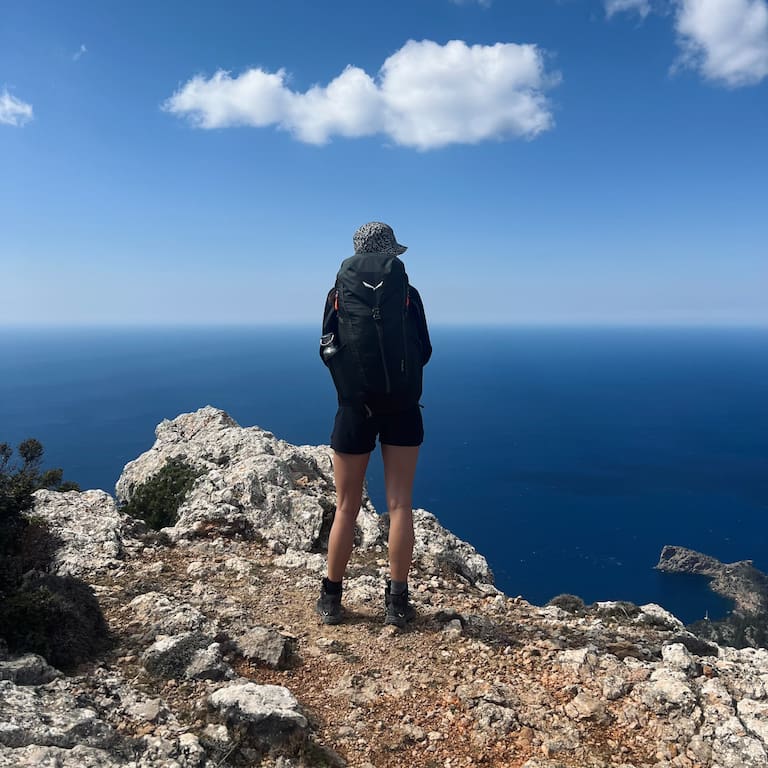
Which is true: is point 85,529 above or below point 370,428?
below

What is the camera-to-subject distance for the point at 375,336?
4512 mm

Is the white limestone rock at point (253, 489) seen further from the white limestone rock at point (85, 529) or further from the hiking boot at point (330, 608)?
the hiking boot at point (330, 608)

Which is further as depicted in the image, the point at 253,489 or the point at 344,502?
the point at 253,489

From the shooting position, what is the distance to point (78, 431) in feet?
Result: 393

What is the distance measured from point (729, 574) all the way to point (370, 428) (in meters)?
85.2

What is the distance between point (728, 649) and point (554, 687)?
2.51 metres

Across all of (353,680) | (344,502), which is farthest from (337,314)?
(353,680)

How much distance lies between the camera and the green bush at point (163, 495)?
9258mm

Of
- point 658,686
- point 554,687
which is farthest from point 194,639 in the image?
point 658,686

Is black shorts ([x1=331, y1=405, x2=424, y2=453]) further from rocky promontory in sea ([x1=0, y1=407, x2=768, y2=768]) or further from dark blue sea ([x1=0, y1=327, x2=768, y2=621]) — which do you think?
dark blue sea ([x1=0, y1=327, x2=768, y2=621])

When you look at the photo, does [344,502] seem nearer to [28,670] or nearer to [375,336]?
[375,336]

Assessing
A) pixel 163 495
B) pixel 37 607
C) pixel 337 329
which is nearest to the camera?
pixel 37 607

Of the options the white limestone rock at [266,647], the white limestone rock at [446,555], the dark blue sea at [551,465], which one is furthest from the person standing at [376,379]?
the dark blue sea at [551,465]

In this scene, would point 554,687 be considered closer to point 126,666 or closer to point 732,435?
point 126,666
